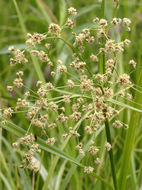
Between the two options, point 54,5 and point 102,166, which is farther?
point 54,5

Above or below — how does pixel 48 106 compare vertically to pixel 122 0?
below

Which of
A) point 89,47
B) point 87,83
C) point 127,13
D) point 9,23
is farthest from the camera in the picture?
point 9,23

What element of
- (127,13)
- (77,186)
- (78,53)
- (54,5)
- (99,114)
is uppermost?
(54,5)

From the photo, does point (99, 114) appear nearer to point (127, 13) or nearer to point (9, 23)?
point (127, 13)

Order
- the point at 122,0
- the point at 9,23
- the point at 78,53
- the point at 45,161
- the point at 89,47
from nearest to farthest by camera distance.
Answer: the point at 78,53, the point at 89,47, the point at 45,161, the point at 122,0, the point at 9,23

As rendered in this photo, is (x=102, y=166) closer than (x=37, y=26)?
Yes

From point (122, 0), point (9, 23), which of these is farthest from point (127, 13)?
point (9, 23)

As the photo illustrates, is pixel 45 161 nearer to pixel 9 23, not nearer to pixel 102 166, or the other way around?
pixel 102 166

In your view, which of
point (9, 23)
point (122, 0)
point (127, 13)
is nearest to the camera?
point (127, 13)

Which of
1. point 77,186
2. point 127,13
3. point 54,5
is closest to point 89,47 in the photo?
point 77,186
